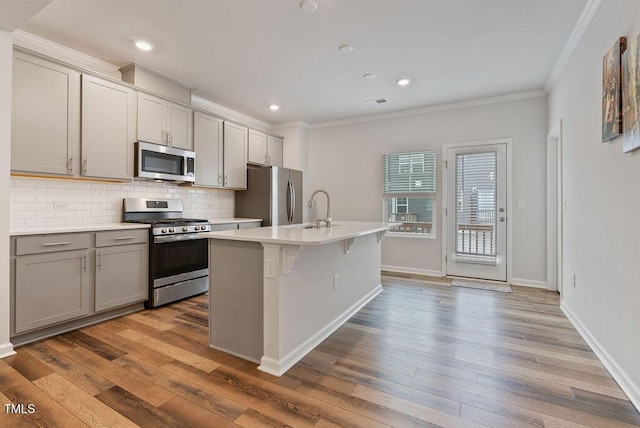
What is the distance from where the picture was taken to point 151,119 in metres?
3.56

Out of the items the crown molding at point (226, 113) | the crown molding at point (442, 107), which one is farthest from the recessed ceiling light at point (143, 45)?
the crown molding at point (442, 107)

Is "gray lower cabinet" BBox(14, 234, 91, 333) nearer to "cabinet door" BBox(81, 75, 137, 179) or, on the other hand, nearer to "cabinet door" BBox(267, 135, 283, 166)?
"cabinet door" BBox(81, 75, 137, 179)

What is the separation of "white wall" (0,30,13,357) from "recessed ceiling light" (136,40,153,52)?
94cm

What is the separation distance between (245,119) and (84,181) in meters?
2.84

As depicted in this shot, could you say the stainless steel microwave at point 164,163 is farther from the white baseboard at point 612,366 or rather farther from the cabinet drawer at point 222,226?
the white baseboard at point 612,366

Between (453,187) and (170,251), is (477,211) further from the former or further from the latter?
(170,251)

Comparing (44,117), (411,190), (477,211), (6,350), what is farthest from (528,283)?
(44,117)

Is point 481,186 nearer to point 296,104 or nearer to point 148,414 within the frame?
point 296,104

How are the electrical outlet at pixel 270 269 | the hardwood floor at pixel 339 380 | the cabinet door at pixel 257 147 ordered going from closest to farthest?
the hardwood floor at pixel 339 380 < the electrical outlet at pixel 270 269 < the cabinet door at pixel 257 147

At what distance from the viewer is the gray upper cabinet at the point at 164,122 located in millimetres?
3484

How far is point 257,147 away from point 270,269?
3.59m

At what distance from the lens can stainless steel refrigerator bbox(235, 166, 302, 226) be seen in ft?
16.0

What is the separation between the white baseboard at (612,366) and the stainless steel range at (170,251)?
342cm

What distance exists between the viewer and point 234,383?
192 cm
